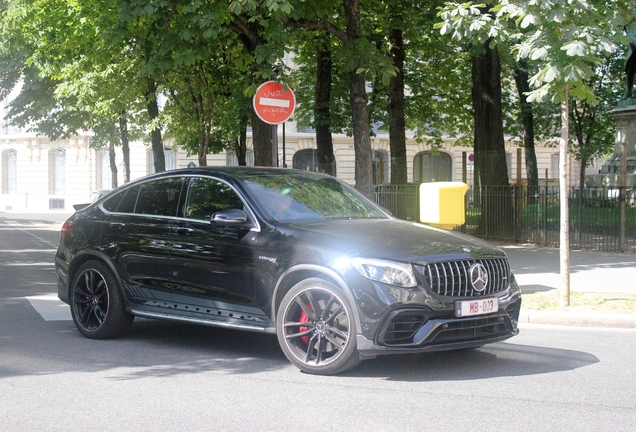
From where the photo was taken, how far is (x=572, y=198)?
61.2ft

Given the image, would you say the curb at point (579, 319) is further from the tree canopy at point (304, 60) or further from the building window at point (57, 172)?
the building window at point (57, 172)

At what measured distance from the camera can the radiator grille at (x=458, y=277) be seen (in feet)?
21.0

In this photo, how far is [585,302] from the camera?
10.5 m

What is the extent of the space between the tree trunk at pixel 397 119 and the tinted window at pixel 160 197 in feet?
51.3

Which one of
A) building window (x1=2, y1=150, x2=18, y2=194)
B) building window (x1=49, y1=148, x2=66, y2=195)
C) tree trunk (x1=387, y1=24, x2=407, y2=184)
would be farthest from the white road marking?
building window (x1=2, y1=150, x2=18, y2=194)

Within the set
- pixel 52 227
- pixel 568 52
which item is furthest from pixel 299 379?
pixel 52 227

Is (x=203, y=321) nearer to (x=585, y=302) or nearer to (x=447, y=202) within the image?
(x=447, y=202)

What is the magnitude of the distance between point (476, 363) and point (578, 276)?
688 cm

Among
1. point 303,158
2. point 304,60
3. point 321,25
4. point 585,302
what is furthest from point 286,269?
point 303,158

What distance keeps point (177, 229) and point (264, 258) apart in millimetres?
1145

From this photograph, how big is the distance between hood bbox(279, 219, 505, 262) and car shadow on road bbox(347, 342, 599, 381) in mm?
920

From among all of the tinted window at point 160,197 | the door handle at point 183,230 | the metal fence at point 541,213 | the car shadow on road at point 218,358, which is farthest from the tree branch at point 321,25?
the door handle at point 183,230

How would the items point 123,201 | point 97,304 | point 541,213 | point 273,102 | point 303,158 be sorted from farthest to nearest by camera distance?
point 303,158 → point 541,213 → point 273,102 → point 123,201 → point 97,304

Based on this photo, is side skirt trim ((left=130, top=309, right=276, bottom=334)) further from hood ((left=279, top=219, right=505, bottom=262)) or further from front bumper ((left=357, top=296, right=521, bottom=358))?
front bumper ((left=357, top=296, right=521, bottom=358))
